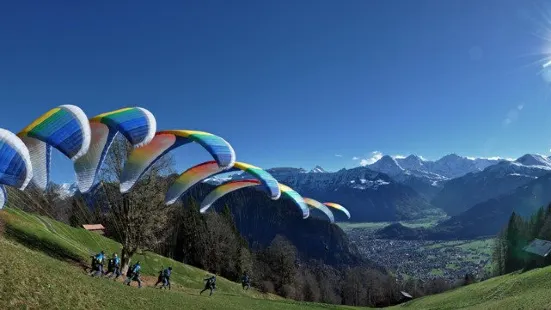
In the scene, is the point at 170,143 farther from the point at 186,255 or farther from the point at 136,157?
the point at 186,255

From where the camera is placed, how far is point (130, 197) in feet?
113

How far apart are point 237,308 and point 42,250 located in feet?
62.6

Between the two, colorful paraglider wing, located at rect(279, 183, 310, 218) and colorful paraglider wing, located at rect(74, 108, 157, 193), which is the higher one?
colorful paraglider wing, located at rect(74, 108, 157, 193)

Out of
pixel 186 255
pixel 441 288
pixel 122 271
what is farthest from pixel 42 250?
pixel 441 288

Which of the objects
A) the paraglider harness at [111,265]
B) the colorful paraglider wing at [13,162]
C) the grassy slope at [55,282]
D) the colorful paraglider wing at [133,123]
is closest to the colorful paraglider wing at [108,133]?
the colorful paraglider wing at [133,123]

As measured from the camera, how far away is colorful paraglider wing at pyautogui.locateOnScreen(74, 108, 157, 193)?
71.4 ft

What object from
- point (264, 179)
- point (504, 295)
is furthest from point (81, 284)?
point (504, 295)

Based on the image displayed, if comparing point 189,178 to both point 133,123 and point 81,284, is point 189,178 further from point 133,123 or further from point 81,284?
point 81,284

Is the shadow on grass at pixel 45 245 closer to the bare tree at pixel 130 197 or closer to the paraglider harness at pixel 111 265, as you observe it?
the paraglider harness at pixel 111 265

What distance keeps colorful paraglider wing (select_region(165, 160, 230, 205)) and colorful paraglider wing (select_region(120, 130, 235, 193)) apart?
19.0ft

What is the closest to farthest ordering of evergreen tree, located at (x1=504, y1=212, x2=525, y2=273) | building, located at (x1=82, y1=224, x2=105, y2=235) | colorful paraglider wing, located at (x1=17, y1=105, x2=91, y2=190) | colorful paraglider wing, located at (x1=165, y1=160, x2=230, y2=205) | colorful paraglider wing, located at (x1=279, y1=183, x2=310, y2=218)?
colorful paraglider wing, located at (x1=17, y1=105, x2=91, y2=190)
colorful paraglider wing, located at (x1=165, y1=160, x2=230, y2=205)
colorful paraglider wing, located at (x1=279, y1=183, x2=310, y2=218)
building, located at (x1=82, y1=224, x2=105, y2=235)
evergreen tree, located at (x1=504, y1=212, x2=525, y2=273)

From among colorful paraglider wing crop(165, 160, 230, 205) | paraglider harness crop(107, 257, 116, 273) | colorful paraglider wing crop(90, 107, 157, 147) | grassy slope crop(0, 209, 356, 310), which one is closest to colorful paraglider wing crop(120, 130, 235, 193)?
colorful paraglider wing crop(90, 107, 157, 147)

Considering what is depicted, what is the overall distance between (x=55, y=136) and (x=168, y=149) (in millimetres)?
9988

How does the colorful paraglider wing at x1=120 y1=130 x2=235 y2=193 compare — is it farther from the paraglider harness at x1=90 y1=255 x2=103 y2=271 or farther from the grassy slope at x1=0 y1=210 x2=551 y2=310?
the paraglider harness at x1=90 y1=255 x2=103 y2=271
